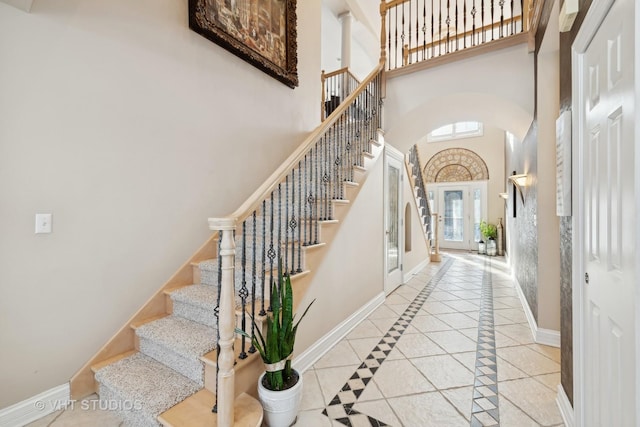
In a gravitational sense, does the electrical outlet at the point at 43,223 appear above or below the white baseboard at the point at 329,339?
above

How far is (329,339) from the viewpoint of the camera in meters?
2.47

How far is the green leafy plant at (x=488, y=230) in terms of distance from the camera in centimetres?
733

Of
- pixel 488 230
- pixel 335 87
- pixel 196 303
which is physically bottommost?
pixel 196 303

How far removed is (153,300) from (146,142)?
1215 millimetres

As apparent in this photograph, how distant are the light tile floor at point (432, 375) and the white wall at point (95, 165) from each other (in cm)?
57

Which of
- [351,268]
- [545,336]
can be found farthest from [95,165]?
[545,336]

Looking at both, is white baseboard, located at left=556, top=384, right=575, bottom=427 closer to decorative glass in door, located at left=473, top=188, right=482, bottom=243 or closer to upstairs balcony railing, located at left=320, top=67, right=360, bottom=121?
upstairs balcony railing, located at left=320, top=67, right=360, bottom=121

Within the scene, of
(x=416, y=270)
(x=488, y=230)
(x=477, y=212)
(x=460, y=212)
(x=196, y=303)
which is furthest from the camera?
(x=460, y=212)

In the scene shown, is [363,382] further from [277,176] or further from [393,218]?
[393,218]

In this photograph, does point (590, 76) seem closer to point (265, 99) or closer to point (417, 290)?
point (265, 99)

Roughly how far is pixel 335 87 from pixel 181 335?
5679 millimetres

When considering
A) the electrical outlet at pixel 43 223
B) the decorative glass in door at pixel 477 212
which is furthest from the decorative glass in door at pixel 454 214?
the electrical outlet at pixel 43 223

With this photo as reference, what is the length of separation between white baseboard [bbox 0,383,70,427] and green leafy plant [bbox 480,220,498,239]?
8.26m

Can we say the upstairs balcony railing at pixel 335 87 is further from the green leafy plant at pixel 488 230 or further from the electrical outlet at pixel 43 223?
the green leafy plant at pixel 488 230
